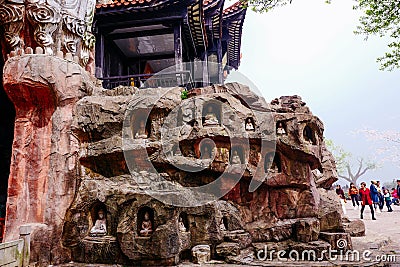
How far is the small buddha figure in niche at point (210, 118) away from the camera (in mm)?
7574

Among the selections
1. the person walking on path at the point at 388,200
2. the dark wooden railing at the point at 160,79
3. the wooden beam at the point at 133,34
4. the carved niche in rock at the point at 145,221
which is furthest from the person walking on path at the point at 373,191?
the wooden beam at the point at 133,34

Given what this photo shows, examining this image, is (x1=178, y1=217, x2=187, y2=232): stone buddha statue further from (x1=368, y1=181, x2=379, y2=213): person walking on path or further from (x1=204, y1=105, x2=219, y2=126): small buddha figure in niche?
(x1=368, y1=181, x2=379, y2=213): person walking on path

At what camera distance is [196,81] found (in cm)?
1463

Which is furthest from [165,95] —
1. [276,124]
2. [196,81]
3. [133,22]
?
[196,81]

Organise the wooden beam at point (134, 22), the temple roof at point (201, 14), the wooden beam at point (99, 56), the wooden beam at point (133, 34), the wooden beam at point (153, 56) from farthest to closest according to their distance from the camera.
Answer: the wooden beam at point (153, 56) → the wooden beam at point (133, 34) → the wooden beam at point (99, 56) → the wooden beam at point (134, 22) → the temple roof at point (201, 14)

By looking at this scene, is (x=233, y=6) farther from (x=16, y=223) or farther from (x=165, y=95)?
(x=16, y=223)

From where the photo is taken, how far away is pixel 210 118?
769 cm

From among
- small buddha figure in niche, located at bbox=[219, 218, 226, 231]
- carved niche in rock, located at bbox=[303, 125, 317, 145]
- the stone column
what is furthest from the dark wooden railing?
the stone column

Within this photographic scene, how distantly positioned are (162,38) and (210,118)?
23.4 feet

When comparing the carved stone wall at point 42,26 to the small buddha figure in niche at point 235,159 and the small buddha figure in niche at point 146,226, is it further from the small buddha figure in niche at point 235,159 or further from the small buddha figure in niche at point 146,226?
the small buddha figure in niche at point 235,159

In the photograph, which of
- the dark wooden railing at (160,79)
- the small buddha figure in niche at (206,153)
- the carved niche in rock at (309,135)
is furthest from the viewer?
the dark wooden railing at (160,79)

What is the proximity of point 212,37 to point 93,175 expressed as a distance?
10310 mm

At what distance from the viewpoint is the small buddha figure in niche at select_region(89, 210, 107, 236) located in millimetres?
6800

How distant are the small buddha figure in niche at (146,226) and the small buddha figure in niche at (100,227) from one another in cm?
86
